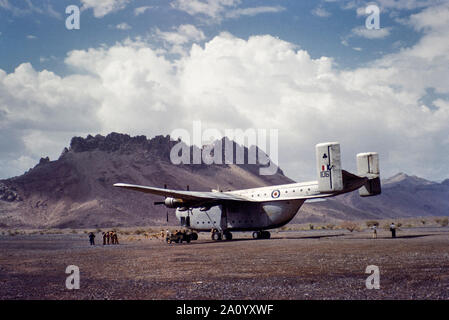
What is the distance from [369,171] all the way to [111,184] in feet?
372

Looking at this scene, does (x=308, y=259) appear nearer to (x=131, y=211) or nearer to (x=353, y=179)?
(x=353, y=179)

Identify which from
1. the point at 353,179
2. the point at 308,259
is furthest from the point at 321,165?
the point at 308,259

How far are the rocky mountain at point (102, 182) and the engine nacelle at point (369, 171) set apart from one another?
3509 inches

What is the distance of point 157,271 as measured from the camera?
48.5 ft

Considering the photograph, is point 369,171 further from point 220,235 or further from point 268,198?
point 220,235

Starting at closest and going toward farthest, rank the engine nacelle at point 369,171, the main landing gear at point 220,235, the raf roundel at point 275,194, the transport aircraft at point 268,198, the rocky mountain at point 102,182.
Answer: the transport aircraft at point 268,198 → the engine nacelle at point 369,171 → the raf roundel at point 275,194 → the main landing gear at point 220,235 → the rocky mountain at point 102,182

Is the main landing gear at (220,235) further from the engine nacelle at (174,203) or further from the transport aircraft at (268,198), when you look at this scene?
the engine nacelle at (174,203)

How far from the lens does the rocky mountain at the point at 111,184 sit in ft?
391

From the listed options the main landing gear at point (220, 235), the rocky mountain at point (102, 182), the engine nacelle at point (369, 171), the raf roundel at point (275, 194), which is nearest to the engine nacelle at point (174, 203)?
the main landing gear at point (220, 235)

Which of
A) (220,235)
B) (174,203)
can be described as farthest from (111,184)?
(220,235)

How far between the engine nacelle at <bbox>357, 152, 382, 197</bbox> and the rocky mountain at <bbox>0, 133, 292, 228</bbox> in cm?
8914
